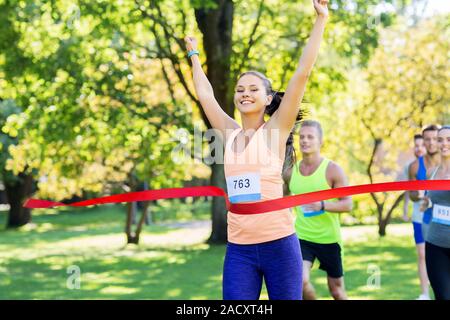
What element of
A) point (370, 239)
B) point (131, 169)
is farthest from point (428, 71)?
point (131, 169)

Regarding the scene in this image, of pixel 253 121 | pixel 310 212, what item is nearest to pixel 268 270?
pixel 253 121

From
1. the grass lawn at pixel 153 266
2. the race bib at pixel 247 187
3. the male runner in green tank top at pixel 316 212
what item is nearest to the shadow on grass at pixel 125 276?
the grass lawn at pixel 153 266

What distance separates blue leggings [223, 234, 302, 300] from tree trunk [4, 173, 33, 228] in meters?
24.5

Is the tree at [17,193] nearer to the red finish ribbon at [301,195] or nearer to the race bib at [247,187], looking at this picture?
the red finish ribbon at [301,195]

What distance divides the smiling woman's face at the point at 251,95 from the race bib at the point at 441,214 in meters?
2.01

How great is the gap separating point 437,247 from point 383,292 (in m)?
3.80

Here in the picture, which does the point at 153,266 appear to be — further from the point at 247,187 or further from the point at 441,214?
the point at 247,187

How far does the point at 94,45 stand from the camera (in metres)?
15.5

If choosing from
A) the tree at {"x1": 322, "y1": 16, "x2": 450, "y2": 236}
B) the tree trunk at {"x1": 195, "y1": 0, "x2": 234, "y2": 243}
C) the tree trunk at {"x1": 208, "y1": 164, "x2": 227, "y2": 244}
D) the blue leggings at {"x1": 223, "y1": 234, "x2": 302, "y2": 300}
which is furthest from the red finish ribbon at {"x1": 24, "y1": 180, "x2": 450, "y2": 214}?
the tree at {"x1": 322, "y1": 16, "x2": 450, "y2": 236}

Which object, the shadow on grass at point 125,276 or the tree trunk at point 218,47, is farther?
the tree trunk at point 218,47

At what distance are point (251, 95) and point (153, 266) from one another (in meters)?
9.48

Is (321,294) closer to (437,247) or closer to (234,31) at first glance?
(437,247)

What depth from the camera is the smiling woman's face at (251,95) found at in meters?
3.98
